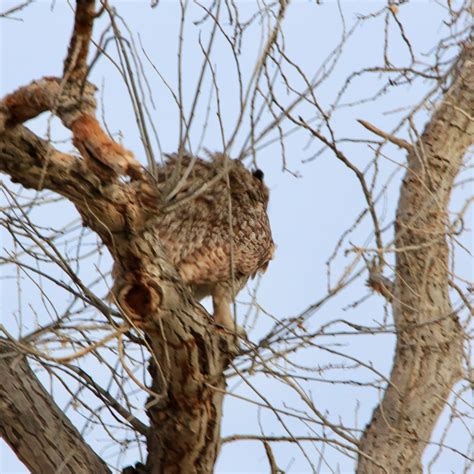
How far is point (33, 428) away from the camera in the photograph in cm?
446

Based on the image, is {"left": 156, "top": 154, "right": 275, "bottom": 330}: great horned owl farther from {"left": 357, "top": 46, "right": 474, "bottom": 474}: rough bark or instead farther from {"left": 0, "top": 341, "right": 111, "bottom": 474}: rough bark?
{"left": 0, "top": 341, "right": 111, "bottom": 474}: rough bark

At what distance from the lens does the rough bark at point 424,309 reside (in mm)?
5328

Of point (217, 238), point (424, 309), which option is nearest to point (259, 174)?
point (217, 238)

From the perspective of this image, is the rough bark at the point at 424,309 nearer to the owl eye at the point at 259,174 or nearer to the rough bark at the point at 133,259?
the owl eye at the point at 259,174

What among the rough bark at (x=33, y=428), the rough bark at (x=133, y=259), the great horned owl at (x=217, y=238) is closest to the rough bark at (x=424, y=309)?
the great horned owl at (x=217, y=238)

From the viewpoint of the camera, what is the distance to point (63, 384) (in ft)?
14.2

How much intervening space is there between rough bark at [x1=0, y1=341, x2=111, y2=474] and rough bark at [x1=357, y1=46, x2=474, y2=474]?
1.62m

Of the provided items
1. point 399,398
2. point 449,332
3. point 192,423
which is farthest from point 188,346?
point 449,332

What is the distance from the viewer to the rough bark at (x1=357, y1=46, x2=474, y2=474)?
5328 mm

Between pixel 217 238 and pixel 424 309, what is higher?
pixel 424 309

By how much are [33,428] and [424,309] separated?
247cm

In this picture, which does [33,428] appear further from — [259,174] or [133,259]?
[259,174]

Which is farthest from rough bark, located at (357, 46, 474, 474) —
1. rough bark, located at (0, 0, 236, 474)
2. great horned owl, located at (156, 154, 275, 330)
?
rough bark, located at (0, 0, 236, 474)

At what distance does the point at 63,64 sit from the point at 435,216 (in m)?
3.17
